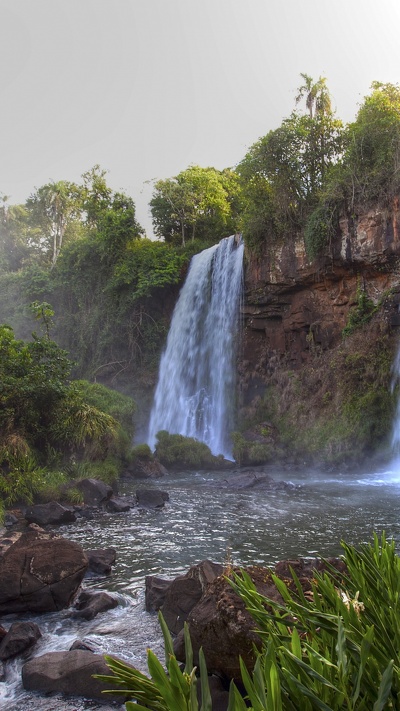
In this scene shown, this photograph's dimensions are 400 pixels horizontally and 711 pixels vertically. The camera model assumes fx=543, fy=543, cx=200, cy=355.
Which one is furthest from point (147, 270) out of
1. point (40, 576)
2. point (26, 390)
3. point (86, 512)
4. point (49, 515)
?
point (40, 576)

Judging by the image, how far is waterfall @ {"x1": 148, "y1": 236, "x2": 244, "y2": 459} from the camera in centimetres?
2192

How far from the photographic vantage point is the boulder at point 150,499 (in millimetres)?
11570

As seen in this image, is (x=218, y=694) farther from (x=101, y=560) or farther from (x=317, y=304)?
(x=317, y=304)

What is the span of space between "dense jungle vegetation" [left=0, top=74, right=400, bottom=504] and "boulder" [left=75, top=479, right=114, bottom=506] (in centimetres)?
88

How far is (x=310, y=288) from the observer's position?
20812mm

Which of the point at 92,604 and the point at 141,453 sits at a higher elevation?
the point at 141,453

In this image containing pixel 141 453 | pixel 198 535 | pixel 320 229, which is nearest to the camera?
pixel 198 535

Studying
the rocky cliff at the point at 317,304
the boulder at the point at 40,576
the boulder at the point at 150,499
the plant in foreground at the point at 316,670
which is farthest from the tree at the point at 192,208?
the plant in foreground at the point at 316,670

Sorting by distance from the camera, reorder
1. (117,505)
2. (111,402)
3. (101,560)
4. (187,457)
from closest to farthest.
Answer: (101,560), (117,505), (187,457), (111,402)

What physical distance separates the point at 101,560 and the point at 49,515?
309 cm

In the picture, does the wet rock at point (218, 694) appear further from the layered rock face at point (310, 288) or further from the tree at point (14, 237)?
the tree at point (14, 237)

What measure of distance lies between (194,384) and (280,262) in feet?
20.1

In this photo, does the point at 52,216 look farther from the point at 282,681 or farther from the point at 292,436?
the point at 282,681

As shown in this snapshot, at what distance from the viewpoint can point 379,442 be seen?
1700 cm
